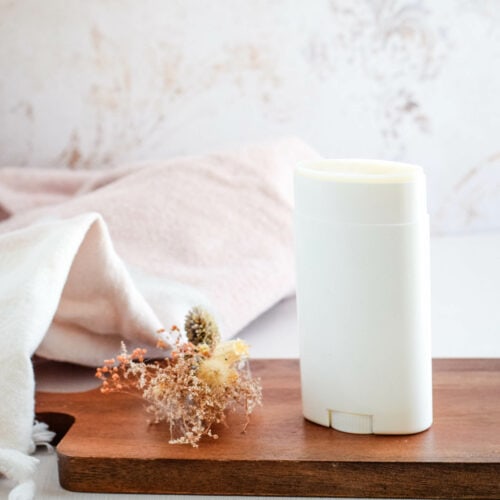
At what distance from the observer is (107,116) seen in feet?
5.36

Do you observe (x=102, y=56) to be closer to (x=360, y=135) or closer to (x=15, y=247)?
(x=360, y=135)

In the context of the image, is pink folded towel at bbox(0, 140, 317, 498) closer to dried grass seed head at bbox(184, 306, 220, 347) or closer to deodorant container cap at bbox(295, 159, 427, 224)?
dried grass seed head at bbox(184, 306, 220, 347)

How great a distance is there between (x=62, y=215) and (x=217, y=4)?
504 mm

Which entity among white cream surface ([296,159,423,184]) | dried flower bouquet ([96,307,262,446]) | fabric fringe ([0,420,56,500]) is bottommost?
fabric fringe ([0,420,56,500])

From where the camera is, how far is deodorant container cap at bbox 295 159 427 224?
745 millimetres

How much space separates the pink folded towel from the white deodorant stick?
23 centimetres

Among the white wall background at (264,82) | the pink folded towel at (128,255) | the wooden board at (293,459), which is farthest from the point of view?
the white wall background at (264,82)

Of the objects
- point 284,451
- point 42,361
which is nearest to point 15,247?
point 42,361

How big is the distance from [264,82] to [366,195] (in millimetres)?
892

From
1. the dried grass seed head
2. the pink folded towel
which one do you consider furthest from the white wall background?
the dried grass seed head

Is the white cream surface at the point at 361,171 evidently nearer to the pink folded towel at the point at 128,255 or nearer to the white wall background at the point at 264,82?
the pink folded towel at the point at 128,255

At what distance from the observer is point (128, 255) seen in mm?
1181

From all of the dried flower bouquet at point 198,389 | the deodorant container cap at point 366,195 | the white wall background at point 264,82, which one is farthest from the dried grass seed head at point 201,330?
the white wall background at point 264,82

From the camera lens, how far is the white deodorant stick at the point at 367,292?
75 cm
